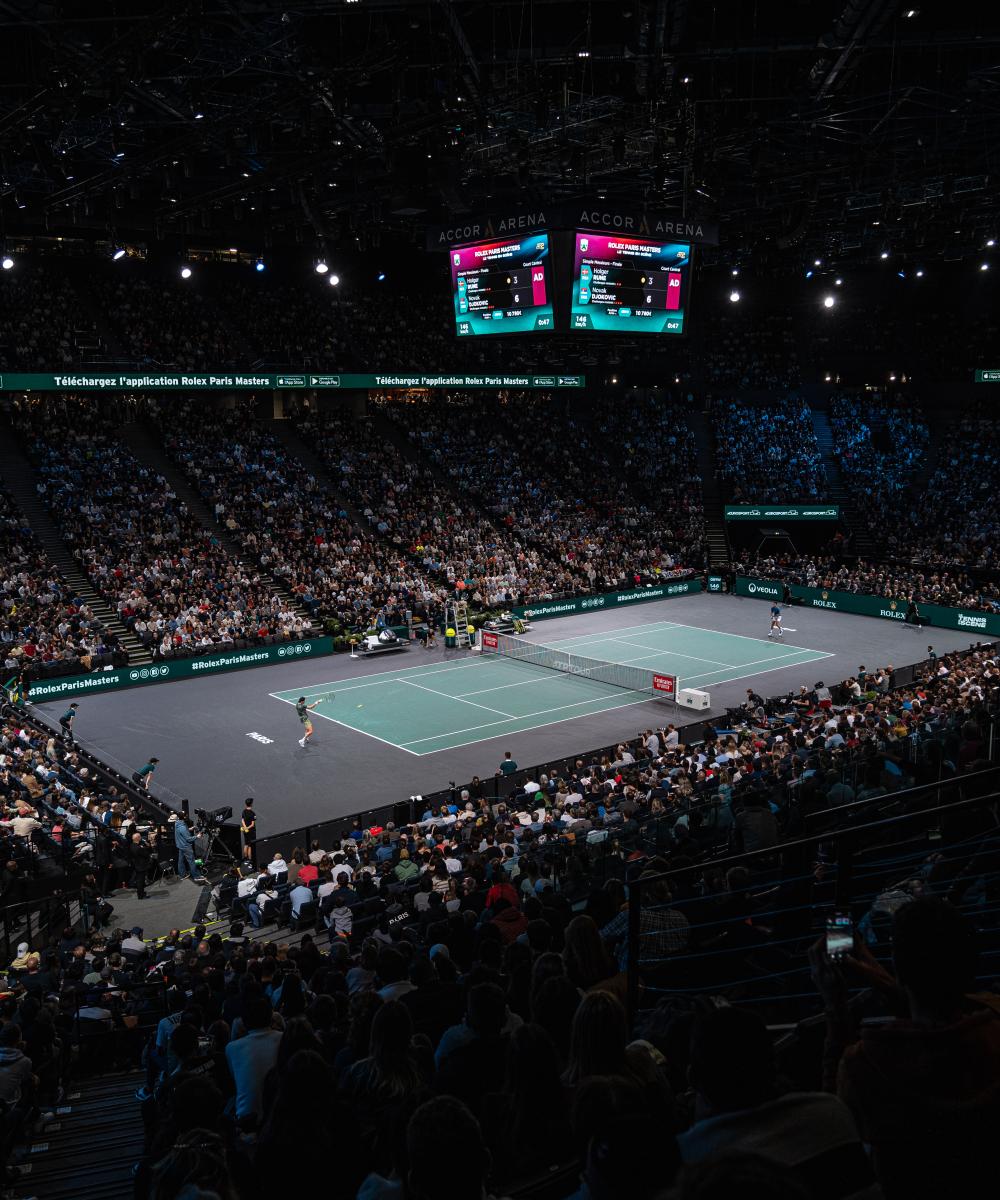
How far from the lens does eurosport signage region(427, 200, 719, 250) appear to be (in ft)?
89.7

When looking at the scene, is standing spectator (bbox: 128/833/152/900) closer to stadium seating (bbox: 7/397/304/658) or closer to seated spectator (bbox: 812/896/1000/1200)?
stadium seating (bbox: 7/397/304/658)

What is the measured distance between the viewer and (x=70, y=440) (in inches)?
1704

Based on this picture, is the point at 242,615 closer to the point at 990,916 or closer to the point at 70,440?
the point at 70,440

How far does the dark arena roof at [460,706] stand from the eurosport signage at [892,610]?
20cm

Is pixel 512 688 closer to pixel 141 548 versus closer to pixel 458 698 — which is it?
pixel 458 698

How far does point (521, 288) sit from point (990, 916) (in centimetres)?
2537

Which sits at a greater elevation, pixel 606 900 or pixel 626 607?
pixel 606 900

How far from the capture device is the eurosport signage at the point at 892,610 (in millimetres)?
41625

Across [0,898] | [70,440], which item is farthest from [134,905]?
[70,440]

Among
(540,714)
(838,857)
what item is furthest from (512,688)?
(838,857)

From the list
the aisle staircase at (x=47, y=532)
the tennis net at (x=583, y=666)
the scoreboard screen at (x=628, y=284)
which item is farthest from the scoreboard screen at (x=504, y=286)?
the aisle staircase at (x=47, y=532)

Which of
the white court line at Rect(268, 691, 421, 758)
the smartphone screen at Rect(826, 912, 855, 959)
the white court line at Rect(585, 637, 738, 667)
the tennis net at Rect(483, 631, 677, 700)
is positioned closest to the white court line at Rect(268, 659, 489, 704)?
the white court line at Rect(268, 691, 421, 758)

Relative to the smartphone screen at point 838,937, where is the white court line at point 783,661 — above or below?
below

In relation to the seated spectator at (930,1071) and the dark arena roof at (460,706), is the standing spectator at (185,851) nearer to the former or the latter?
the dark arena roof at (460,706)
